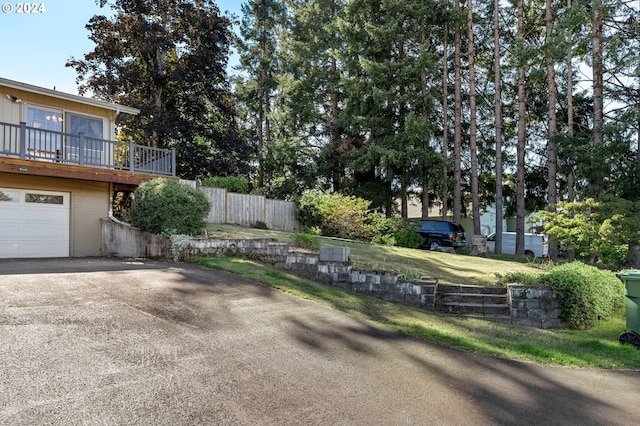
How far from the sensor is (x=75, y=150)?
1201 centimetres

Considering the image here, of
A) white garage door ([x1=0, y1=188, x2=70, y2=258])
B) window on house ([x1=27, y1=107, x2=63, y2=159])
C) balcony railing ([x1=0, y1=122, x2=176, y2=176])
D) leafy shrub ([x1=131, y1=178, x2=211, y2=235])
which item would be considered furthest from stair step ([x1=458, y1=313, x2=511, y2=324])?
window on house ([x1=27, y1=107, x2=63, y2=159])

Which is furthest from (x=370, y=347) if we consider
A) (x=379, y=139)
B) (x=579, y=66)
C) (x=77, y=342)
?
(x=579, y=66)

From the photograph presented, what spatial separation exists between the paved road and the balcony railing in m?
6.06

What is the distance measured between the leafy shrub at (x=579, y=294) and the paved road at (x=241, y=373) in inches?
99.4

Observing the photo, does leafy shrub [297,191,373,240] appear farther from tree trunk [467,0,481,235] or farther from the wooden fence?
tree trunk [467,0,481,235]

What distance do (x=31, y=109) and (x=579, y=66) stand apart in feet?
75.1

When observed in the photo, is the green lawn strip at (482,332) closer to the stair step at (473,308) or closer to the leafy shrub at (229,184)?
the stair step at (473,308)

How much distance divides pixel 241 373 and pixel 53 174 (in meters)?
9.60

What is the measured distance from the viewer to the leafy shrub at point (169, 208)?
9.73 metres

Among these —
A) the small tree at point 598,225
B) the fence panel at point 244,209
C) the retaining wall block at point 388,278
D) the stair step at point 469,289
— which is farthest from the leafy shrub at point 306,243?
the small tree at point 598,225

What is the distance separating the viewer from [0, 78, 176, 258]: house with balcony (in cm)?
1054

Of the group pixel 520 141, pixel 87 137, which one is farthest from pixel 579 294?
pixel 520 141

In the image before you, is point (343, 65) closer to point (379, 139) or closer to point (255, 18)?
point (379, 139)

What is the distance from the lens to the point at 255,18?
2944 cm
